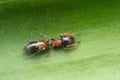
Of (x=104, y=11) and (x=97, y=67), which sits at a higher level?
(x=104, y=11)

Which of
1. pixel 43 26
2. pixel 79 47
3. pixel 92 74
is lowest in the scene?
pixel 92 74

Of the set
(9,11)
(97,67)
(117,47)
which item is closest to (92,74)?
(97,67)

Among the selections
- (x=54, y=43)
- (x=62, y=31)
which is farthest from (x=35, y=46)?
(x=62, y=31)

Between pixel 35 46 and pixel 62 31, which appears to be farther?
pixel 62 31

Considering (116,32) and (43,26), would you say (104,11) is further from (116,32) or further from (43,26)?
(43,26)

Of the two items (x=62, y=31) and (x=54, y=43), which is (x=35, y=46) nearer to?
(x=54, y=43)

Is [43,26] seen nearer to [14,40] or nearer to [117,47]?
[14,40]
